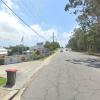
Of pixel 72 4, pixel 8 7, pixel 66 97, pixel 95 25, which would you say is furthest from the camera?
pixel 95 25

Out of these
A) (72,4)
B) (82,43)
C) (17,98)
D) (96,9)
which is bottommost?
(17,98)

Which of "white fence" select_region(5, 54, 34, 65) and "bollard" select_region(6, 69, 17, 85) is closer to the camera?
"bollard" select_region(6, 69, 17, 85)

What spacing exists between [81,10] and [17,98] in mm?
21602

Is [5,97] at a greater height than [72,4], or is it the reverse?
[72,4]

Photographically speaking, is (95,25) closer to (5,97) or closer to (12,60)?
(12,60)

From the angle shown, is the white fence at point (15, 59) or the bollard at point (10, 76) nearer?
the bollard at point (10, 76)

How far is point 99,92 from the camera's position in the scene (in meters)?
5.59

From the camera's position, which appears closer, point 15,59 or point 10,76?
point 10,76

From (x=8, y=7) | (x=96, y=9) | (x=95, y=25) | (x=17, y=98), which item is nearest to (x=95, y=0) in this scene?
(x=96, y=9)

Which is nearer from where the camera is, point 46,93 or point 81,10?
point 46,93

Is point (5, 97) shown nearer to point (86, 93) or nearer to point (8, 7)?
point (86, 93)

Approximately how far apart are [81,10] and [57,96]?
69.4ft

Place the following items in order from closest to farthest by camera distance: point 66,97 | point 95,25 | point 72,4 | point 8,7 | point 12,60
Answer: point 66,97
point 8,7
point 12,60
point 72,4
point 95,25

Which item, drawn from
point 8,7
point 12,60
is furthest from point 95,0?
point 12,60
